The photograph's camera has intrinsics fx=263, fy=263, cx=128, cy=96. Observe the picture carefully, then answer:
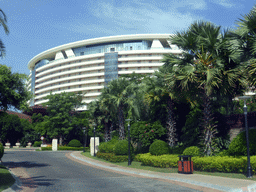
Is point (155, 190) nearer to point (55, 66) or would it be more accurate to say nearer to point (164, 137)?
point (164, 137)

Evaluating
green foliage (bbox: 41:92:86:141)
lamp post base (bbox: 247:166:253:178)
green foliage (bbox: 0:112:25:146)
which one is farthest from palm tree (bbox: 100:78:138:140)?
green foliage (bbox: 0:112:25:146)

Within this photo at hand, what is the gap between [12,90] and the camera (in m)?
19.9

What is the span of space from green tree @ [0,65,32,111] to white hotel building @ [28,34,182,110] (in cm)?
6889

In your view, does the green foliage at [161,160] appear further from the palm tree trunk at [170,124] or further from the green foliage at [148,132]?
the palm tree trunk at [170,124]

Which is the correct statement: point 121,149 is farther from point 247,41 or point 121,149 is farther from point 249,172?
point 247,41

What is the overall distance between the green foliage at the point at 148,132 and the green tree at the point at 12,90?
10.7 meters

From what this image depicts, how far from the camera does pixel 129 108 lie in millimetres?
30047

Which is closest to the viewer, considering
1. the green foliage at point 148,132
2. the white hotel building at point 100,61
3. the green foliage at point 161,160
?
the green foliage at point 161,160

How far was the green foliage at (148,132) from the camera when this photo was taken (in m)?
25.3

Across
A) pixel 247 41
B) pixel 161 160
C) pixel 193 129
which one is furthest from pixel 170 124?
pixel 247 41

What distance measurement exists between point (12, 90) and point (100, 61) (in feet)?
251

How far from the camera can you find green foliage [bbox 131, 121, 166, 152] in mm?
25312

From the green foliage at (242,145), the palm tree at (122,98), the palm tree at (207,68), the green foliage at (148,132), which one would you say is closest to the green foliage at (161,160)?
the palm tree at (207,68)

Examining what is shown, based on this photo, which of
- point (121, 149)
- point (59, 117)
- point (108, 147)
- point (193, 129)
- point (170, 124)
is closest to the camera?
point (193, 129)
